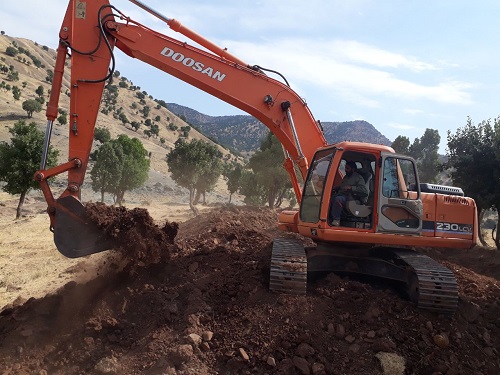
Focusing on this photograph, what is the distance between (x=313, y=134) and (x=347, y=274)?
263 cm

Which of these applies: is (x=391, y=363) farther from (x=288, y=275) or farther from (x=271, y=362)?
(x=288, y=275)

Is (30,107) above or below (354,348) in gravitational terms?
above

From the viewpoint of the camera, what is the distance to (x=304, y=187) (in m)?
7.66

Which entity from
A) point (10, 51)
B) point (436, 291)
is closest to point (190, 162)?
point (436, 291)

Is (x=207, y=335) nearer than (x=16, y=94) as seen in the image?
Yes

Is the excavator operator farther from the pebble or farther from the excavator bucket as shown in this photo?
the excavator bucket

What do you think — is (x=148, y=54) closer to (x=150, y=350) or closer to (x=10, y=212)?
(x=150, y=350)

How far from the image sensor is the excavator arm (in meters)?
6.75

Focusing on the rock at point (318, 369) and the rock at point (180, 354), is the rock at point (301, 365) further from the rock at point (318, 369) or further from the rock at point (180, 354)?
the rock at point (180, 354)

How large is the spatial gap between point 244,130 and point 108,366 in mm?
153823

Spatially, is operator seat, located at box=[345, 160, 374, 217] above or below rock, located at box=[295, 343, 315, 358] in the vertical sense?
above

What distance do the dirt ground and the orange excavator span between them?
16.3 inches

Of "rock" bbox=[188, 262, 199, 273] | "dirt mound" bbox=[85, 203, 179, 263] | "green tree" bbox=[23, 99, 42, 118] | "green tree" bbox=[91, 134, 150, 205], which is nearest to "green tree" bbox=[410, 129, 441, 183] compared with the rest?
"green tree" bbox=[91, 134, 150, 205]

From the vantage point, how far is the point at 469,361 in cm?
568
